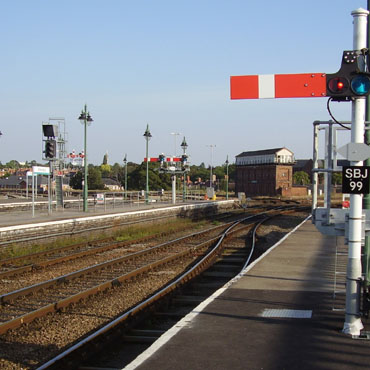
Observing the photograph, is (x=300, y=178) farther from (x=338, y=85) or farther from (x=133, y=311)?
(x=338, y=85)

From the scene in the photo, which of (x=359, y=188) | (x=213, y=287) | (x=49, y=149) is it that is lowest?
(x=213, y=287)

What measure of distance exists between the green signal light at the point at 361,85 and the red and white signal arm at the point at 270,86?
1.93 feet

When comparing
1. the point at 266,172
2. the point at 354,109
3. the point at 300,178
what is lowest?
the point at 354,109

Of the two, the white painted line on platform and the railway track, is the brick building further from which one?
the white painted line on platform

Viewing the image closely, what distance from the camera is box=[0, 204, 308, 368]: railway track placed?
7.31m

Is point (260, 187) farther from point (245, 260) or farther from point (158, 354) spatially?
point (158, 354)

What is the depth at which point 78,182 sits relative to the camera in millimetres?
78812

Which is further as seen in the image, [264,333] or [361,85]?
[264,333]

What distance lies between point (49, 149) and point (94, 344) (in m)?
19.9

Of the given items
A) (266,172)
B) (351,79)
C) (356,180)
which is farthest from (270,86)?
(266,172)

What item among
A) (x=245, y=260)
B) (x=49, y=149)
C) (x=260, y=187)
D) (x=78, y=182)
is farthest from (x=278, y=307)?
(x=260, y=187)

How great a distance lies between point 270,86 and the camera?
21.5ft

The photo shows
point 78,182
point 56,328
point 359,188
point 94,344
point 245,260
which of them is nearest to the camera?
point 359,188

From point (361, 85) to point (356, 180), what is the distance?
1.12m
